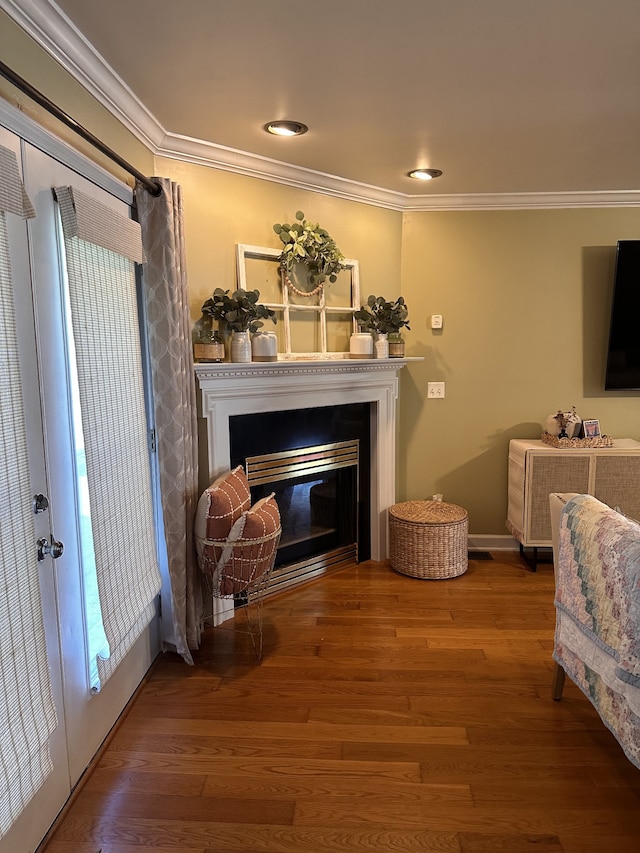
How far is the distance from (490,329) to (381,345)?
88 cm

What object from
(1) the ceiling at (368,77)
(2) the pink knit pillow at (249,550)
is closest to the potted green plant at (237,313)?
(1) the ceiling at (368,77)

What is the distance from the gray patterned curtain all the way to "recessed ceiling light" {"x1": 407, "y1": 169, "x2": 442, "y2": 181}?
1426 mm

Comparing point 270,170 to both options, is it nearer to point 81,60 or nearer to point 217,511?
point 81,60

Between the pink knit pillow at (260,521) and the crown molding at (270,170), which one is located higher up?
the crown molding at (270,170)

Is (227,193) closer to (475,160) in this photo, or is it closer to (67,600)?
(475,160)

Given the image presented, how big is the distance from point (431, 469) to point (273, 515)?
1.73 metres

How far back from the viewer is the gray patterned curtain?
8.05 ft

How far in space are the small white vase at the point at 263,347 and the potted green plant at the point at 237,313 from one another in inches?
2.8

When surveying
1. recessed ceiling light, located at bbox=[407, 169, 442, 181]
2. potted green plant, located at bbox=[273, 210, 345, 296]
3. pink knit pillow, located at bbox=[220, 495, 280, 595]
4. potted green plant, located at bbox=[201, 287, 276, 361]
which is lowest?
Answer: pink knit pillow, located at bbox=[220, 495, 280, 595]

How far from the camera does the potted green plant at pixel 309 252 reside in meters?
3.21

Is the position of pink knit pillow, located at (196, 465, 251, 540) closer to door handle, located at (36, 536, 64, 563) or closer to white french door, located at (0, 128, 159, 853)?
white french door, located at (0, 128, 159, 853)

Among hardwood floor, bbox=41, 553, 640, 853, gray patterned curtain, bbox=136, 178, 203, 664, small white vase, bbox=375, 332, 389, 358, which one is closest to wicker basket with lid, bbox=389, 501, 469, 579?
hardwood floor, bbox=41, 553, 640, 853

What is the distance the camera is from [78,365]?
1848mm

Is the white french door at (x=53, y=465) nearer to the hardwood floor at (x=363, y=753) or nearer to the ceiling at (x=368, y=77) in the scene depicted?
the hardwood floor at (x=363, y=753)
